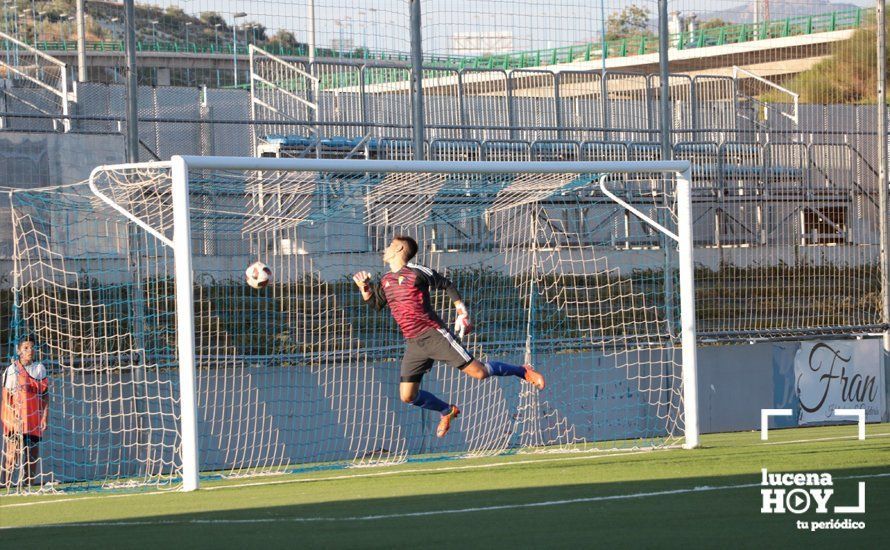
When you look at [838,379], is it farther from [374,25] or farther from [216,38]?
[216,38]

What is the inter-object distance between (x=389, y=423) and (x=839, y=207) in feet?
29.0

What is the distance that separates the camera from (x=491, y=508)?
27.6 feet

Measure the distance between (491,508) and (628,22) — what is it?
1155cm

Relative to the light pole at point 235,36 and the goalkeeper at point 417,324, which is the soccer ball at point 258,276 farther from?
the light pole at point 235,36

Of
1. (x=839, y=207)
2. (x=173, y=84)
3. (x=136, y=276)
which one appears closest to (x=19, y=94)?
(x=173, y=84)

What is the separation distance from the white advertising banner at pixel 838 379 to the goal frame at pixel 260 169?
599cm

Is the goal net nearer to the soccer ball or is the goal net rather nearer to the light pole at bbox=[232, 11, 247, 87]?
the soccer ball

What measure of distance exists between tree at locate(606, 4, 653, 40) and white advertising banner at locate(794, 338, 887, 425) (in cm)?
512

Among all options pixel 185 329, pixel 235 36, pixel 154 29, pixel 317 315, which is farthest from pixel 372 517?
pixel 235 36

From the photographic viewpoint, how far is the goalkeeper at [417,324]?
11.3m

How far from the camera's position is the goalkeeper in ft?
37.0

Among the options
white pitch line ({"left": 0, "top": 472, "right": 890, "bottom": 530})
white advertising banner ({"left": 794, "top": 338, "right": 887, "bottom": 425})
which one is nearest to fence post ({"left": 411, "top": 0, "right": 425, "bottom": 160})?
white pitch line ({"left": 0, "top": 472, "right": 890, "bottom": 530})

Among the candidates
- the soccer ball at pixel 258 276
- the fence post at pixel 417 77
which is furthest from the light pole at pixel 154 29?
the soccer ball at pixel 258 276

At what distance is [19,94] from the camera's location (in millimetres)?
15602
